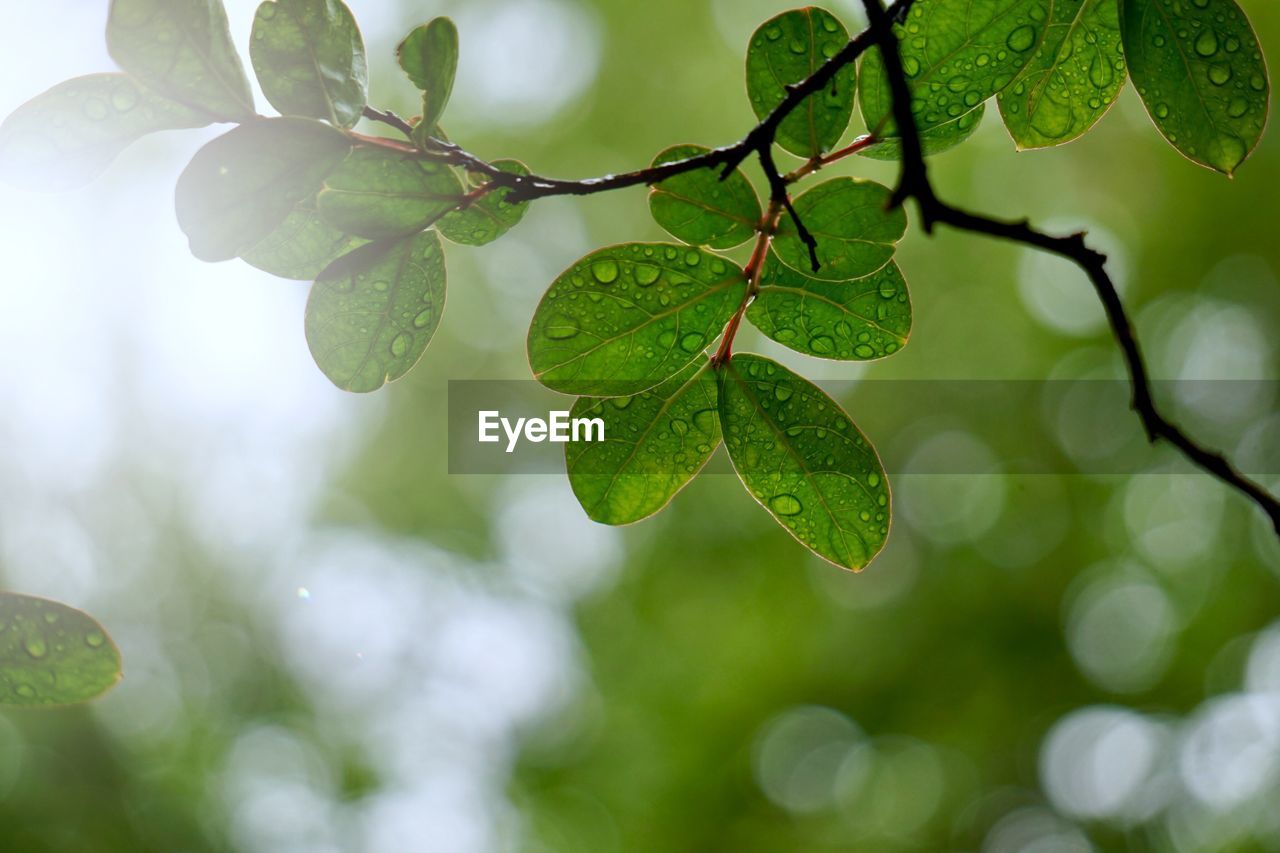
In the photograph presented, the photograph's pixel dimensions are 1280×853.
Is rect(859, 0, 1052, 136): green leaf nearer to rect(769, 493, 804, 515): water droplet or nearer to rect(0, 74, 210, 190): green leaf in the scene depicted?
rect(769, 493, 804, 515): water droplet

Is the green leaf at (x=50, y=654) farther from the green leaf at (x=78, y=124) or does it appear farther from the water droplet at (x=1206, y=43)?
the water droplet at (x=1206, y=43)

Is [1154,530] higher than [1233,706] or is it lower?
higher

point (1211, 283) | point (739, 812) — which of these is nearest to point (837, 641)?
point (739, 812)

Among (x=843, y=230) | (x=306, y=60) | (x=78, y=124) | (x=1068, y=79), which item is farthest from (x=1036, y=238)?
(x=78, y=124)

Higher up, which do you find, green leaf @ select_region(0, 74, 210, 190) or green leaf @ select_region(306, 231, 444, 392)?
green leaf @ select_region(0, 74, 210, 190)

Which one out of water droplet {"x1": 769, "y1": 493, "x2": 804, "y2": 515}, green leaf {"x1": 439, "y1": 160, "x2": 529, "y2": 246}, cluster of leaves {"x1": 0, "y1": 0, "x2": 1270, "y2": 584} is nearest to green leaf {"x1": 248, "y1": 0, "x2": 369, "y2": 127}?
cluster of leaves {"x1": 0, "y1": 0, "x2": 1270, "y2": 584}

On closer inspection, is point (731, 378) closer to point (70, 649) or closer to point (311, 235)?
point (311, 235)

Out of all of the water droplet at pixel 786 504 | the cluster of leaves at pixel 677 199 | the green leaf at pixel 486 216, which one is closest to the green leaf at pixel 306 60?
the cluster of leaves at pixel 677 199
